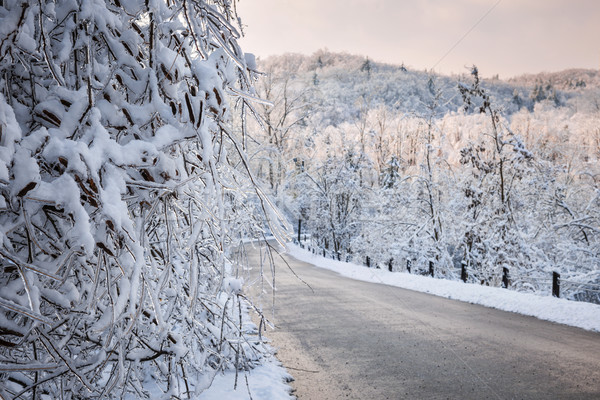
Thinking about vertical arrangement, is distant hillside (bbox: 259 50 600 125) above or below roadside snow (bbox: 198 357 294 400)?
above

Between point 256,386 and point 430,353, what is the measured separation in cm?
286

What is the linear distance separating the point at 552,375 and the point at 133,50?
19.8ft

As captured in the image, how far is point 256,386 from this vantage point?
4527mm

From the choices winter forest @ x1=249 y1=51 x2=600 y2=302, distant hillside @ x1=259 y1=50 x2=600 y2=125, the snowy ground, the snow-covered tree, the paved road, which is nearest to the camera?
the snow-covered tree

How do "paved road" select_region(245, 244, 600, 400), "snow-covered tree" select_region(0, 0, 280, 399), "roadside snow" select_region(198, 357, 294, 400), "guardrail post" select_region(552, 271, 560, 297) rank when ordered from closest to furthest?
"snow-covered tree" select_region(0, 0, 280, 399)
"roadside snow" select_region(198, 357, 294, 400)
"paved road" select_region(245, 244, 600, 400)
"guardrail post" select_region(552, 271, 560, 297)

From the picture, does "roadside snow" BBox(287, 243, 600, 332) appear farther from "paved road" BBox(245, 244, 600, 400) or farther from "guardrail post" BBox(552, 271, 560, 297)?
"guardrail post" BBox(552, 271, 560, 297)

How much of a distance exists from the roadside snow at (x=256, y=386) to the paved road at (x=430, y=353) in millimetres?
211

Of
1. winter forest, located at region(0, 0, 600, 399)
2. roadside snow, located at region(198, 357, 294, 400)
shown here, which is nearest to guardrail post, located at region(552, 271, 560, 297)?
roadside snow, located at region(198, 357, 294, 400)

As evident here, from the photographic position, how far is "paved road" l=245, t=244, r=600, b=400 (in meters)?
4.53

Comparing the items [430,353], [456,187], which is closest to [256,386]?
[430,353]

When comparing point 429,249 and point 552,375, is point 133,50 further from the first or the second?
point 429,249

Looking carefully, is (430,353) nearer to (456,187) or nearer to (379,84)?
(456,187)

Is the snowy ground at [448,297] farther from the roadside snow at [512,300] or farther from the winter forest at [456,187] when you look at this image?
the winter forest at [456,187]

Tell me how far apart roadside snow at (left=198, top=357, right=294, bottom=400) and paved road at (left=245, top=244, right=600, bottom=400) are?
211mm
